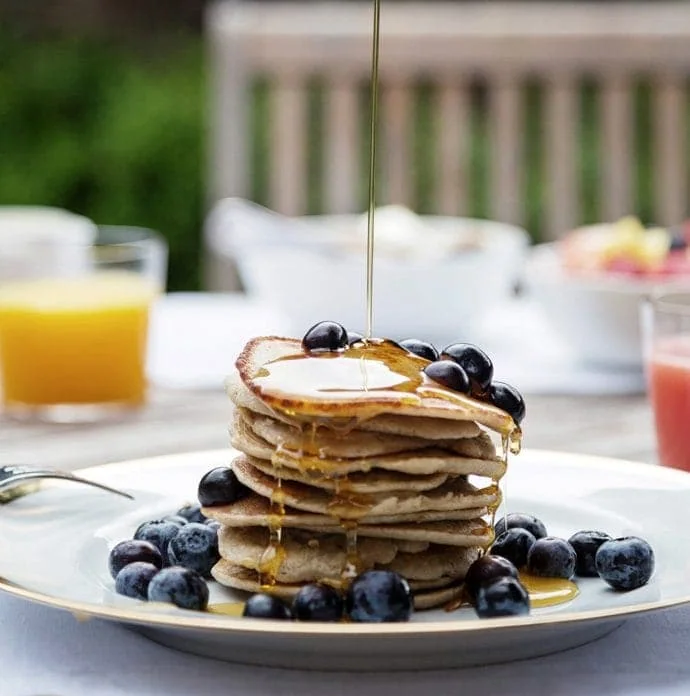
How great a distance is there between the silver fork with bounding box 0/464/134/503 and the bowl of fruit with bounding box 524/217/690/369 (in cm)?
124

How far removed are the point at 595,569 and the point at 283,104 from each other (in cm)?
350

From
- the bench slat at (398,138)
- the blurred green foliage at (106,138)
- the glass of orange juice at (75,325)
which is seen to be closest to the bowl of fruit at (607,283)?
the glass of orange juice at (75,325)

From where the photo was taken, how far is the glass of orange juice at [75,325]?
257 cm

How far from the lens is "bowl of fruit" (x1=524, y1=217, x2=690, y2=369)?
8.63 feet

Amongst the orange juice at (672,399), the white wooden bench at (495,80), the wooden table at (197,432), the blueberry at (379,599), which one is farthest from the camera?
the white wooden bench at (495,80)

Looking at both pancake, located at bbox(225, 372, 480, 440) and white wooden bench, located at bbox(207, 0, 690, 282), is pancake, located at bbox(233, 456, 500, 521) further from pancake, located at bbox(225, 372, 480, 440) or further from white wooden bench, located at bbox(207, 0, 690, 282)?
white wooden bench, located at bbox(207, 0, 690, 282)

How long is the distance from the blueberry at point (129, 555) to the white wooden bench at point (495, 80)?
3.26 m

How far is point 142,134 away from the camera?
6668mm

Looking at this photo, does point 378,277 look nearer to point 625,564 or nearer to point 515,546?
point 515,546

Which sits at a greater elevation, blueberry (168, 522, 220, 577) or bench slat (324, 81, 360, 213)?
bench slat (324, 81, 360, 213)

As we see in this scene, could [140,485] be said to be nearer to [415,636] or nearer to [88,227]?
[415,636]

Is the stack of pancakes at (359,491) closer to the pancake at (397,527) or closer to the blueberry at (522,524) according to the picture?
the pancake at (397,527)

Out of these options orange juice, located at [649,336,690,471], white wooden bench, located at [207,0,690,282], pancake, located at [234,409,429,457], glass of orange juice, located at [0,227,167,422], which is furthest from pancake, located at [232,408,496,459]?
white wooden bench, located at [207,0,690,282]

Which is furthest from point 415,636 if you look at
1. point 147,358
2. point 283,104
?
point 283,104
